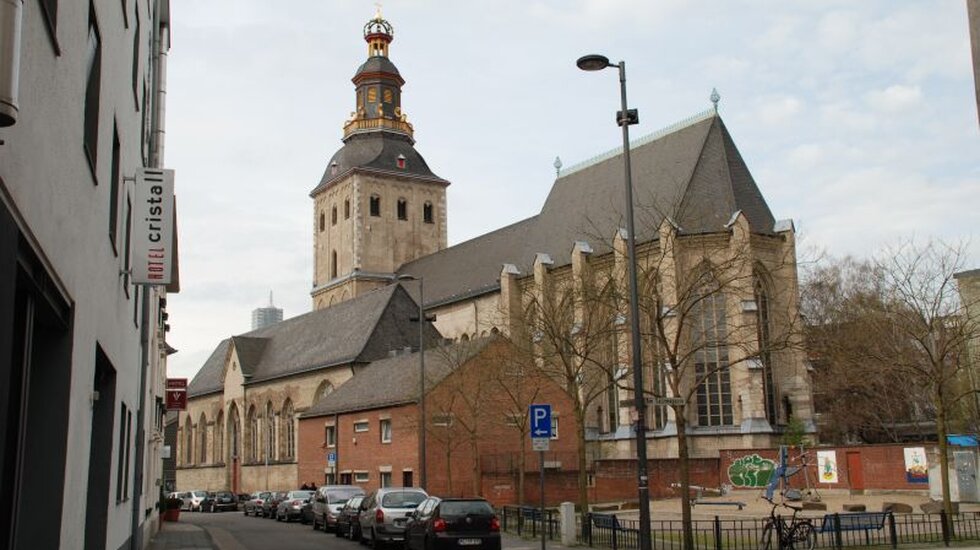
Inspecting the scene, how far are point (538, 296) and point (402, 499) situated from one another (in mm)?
21158

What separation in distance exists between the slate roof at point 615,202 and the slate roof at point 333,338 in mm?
5420

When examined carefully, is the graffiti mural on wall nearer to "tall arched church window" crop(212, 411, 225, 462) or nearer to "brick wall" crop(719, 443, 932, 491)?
"brick wall" crop(719, 443, 932, 491)

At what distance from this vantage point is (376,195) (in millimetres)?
78812

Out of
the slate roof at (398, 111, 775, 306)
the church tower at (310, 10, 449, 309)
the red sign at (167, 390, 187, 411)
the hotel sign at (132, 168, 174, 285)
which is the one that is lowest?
the red sign at (167, 390, 187, 411)

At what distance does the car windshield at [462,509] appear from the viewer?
1998 centimetres

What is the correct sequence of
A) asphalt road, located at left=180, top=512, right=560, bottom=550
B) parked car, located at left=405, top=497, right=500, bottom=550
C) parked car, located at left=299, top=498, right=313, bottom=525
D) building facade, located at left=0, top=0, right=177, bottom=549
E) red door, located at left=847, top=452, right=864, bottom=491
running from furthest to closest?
red door, located at left=847, top=452, right=864, bottom=491, parked car, located at left=299, top=498, right=313, bottom=525, asphalt road, located at left=180, top=512, right=560, bottom=550, parked car, located at left=405, top=497, right=500, bottom=550, building facade, located at left=0, top=0, right=177, bottom=549

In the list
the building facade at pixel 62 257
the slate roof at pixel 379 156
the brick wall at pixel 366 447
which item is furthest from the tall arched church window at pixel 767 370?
the slate roof at pixel 379 156

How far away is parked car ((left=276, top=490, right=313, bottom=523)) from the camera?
37.9 m

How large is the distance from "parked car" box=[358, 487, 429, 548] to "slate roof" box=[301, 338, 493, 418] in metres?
13.8

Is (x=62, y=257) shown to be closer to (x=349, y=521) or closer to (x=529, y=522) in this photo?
(x=529, y=522)

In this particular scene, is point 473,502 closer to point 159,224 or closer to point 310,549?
point 310,549

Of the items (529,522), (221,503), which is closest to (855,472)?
(529,522)

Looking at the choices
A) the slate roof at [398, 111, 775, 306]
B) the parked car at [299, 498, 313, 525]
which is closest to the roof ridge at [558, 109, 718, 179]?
the slate roof at [398, 111, 775, 306]

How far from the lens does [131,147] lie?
1488 centimetres
